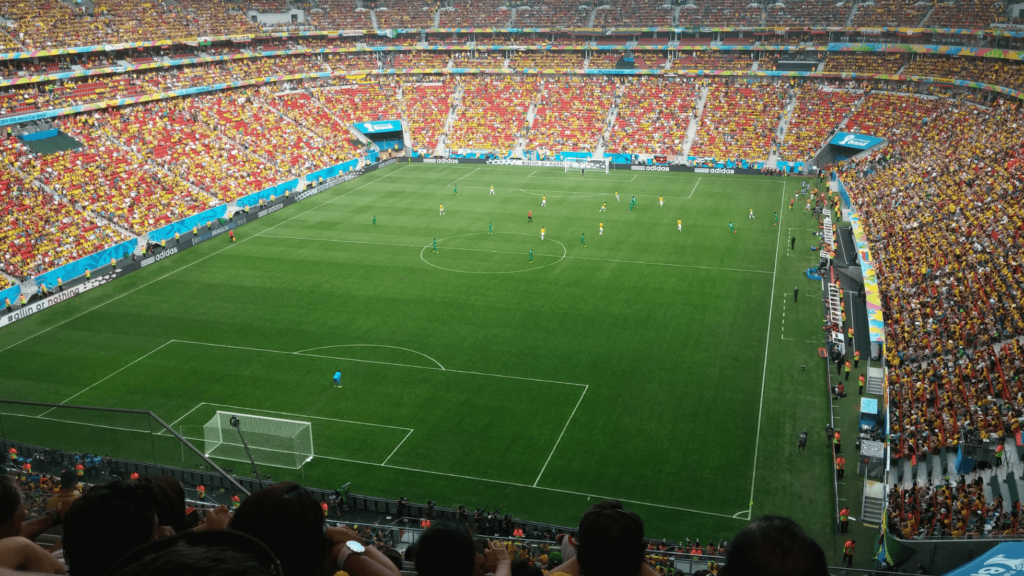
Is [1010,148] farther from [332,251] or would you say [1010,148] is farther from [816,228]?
[332,251]

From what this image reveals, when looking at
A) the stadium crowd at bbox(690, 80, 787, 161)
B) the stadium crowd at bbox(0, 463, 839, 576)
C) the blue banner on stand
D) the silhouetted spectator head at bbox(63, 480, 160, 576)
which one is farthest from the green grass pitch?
the stadium crowd at bbox(690, 80, 787, 161)

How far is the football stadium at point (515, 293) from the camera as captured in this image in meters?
17.8

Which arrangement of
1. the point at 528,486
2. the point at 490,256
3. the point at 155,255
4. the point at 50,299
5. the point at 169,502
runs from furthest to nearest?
the point at 490,256, the point at 155,255, the point at 50,299, the point at 528,486, the point at 169,502

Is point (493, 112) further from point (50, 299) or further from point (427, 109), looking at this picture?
point (50, 299)

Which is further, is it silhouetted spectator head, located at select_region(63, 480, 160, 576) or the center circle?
the center circle

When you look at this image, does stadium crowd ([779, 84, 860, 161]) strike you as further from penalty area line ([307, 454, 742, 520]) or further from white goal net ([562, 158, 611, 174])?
penalty area line ([307, 454, 742, 520])

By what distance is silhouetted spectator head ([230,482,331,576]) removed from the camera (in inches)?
149

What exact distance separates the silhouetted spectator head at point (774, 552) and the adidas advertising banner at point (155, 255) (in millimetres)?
45063

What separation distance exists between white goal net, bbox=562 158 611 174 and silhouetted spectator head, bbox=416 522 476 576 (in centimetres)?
7546

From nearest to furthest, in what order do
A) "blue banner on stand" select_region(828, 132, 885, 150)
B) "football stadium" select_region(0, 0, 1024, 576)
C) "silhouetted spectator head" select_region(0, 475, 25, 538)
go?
"silhouetted spectator head" select_region(0, 475, 25, 538) < "football stadium" select_region(0, 0, 1024, 576) < "blue banner on stand" select_region(828, 132, 885, 150)

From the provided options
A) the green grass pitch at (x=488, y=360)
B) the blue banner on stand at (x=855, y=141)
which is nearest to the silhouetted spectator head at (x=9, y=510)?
the green grass pitch at (x=488, y=360)

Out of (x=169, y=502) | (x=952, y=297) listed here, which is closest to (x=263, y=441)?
(x=169, y=502)

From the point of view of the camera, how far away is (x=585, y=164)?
264 feet

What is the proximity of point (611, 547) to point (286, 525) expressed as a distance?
1.88 metres
